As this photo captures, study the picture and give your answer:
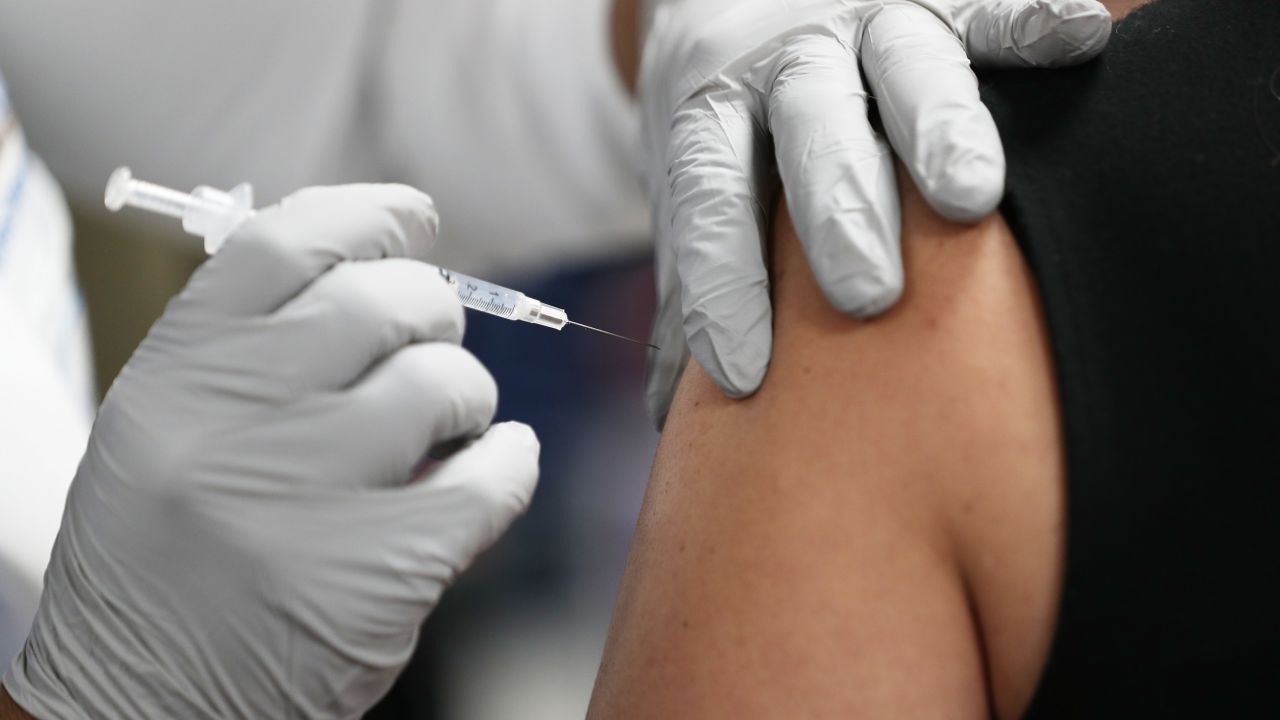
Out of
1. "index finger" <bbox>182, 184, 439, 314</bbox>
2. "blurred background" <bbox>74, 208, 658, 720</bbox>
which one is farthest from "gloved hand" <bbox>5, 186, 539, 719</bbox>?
"blurred background" <bbox>74, 208, 658, 720</bbox>

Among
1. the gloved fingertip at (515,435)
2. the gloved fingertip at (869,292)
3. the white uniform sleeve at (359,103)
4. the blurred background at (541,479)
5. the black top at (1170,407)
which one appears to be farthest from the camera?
the blurred background at (541,479)

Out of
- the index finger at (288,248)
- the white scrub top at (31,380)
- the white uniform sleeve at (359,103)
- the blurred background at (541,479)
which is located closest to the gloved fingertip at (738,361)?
the index finger at (288,248)

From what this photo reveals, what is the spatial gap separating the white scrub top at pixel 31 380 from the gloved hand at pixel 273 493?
1.24 ft

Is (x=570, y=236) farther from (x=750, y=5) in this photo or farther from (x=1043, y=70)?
(x=1043, y=70)

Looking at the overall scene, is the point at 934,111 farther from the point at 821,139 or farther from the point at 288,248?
the point at 288,248

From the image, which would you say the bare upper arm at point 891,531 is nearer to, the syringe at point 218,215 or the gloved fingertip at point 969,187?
the gloved fingertip at point 969,187

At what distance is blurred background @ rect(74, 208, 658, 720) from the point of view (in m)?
2.20

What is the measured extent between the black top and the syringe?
389 mm

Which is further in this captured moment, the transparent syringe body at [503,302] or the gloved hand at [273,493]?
the transparent syringe body at [503,302]

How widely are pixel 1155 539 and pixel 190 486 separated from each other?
0.74 metres

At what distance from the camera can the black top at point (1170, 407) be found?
0.62 meters

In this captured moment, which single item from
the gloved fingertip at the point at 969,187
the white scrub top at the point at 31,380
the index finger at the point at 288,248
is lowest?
the white scrub top at the point at 31,380

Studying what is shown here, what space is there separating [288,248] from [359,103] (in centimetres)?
131

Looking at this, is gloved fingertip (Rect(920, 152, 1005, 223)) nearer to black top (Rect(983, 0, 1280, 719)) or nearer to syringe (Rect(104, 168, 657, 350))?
black top (Rect(983, 0, 1280, 719))
